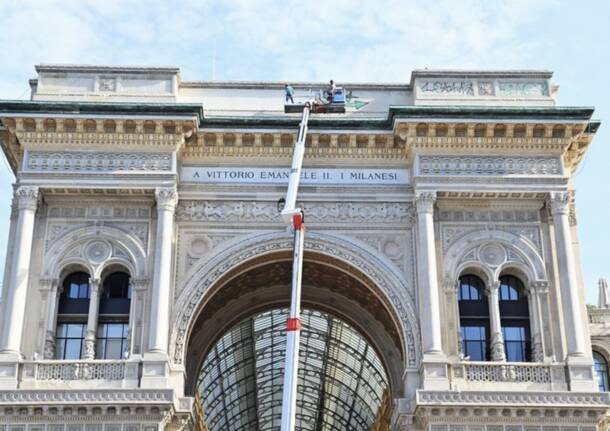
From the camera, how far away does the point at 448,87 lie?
3719 centimetres

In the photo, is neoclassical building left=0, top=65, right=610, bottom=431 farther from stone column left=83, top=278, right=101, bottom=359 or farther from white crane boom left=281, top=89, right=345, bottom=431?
white crane boom left=281, top=89, right=345, bottom=431

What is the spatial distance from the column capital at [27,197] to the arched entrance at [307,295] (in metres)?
5.90

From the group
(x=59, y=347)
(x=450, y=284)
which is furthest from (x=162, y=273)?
(x=450, y=284)

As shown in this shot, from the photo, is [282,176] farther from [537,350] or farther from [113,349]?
[537,350]

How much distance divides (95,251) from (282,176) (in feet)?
22.8

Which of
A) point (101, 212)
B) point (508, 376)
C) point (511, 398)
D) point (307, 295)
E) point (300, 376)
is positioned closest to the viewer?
point (511, 398)

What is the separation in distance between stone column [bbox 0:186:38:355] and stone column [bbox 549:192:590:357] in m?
17.7

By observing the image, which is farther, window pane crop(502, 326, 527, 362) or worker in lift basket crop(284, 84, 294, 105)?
worker in lift basket crop(284, 84, 294, 105)

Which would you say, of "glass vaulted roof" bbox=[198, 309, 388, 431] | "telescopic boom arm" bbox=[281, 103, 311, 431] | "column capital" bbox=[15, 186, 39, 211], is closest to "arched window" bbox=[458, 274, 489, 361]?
"telescopic boom arm" bbox=[281, 103, 311, 431]

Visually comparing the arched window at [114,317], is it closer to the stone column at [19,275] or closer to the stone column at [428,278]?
the stone column at [19,275]

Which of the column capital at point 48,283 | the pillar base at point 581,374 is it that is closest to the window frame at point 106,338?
the column capital at point 48,283

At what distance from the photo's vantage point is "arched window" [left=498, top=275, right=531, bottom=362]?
3478cm

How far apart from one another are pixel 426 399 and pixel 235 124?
37.9 feet

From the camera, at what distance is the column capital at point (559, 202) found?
1387 inches
